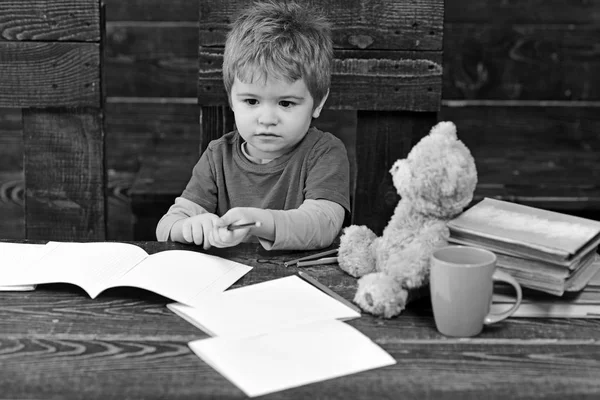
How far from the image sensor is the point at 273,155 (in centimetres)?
181

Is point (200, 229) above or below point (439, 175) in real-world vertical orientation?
below

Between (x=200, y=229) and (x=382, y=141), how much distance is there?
72 cm

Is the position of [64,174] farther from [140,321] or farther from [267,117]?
[140,321]

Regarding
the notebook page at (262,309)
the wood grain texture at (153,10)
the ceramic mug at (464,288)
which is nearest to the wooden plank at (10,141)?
the wood grain texture at (153,10)

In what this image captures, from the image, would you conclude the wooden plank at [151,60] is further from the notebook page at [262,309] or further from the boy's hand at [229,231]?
the notebook page at [262,309]

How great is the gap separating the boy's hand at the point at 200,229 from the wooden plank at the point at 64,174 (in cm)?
67

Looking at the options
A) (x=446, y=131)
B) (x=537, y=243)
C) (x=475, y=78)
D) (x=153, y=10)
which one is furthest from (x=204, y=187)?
(x=475, y=78)

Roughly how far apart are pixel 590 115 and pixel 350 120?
3.22 ft

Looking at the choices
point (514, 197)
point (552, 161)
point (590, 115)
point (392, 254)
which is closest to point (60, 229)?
point (392, 254)

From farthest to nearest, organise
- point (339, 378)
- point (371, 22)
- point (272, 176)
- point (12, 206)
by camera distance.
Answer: point (12, 206) < point (371, 22) < point (272, 176) < point (339, 378)

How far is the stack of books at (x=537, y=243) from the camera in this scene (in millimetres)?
1229

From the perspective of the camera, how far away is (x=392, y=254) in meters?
1.31

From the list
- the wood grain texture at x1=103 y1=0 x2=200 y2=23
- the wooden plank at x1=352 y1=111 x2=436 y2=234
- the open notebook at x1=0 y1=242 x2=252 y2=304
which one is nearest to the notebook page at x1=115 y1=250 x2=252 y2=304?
the open notebook at x1=0 y1=242 x2=252 y2=304

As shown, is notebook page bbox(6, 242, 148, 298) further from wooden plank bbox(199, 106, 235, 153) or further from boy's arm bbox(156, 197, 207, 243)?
wooden plank bbox(199, 106, 235, 153)
